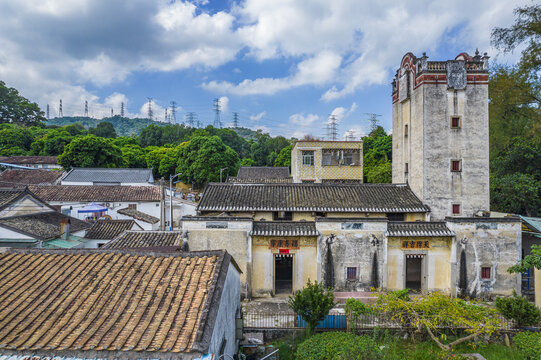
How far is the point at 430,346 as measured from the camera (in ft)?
35.5

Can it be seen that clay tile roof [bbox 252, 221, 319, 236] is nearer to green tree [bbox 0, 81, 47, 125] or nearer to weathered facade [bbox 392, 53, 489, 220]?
weathered facade [bbox 392, 53, 489, 220]

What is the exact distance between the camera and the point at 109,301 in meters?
5.96

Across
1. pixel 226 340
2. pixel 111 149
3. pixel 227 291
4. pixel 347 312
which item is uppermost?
pixel 111 149

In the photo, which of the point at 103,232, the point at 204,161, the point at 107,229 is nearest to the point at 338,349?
the point at 103,232

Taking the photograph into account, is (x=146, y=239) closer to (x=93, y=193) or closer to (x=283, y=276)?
(x=283, y=276)

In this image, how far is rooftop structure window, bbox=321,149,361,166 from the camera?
92.4 ft

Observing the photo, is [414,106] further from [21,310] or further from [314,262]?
[21,310]

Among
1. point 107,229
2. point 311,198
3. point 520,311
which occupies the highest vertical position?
point 311,198

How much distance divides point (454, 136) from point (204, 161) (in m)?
34.4

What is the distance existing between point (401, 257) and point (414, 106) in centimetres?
909

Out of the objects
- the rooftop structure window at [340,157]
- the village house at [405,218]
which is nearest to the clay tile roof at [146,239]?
the village house at [405,218]

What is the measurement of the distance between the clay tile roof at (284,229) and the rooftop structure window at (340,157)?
1352cm

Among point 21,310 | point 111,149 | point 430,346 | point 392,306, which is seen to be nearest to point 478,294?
point 430,346

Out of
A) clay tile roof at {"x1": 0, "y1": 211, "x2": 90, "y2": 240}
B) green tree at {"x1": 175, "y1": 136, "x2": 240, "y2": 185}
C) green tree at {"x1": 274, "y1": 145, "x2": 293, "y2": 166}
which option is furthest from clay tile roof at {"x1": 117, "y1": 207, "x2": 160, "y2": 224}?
green tree at {"x1": 274, "y1": 145, "x2": 293, "y2": 166}
